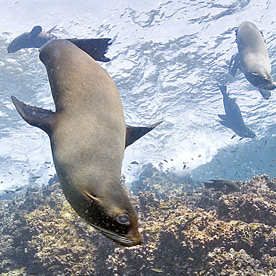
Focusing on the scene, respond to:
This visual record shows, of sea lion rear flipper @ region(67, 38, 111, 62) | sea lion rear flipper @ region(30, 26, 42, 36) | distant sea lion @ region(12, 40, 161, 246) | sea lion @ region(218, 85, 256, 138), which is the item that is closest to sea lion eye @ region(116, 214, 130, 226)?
distant sea lion @ region(12, 40, 161, 246)

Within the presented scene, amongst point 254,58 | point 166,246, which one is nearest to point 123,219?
point 254,58

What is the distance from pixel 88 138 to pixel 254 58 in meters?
4.39

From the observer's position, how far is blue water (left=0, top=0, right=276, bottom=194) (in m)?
16.1

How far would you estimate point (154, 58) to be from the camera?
65.4 feet

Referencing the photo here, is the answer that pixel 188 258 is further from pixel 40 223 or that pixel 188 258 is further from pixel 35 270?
pixel 40 223

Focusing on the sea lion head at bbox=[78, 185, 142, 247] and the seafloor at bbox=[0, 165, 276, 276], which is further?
the seafloor at bbox=[0, 165, 276, 276]

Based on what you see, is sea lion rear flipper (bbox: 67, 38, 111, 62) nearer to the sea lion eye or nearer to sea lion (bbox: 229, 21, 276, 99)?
the sea lion eye

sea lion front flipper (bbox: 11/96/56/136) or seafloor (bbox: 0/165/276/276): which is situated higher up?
sea lion front flipper (bbox: 11/96/56/136)

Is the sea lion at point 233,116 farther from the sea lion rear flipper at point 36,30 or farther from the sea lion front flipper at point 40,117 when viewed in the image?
the sea lion front flipper at point 40,117

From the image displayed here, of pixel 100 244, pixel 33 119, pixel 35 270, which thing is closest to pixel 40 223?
pixel 35 270

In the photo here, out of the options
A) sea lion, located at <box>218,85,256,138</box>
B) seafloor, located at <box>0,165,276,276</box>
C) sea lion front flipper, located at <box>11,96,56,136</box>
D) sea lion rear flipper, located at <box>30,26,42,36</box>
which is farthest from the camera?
sea lion, located at <box>218,85,256,138</box>

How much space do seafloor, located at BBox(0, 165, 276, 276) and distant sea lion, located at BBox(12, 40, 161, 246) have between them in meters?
4.20

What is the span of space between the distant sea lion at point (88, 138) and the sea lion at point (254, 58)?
355 centimetres

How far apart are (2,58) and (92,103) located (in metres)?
19.7
